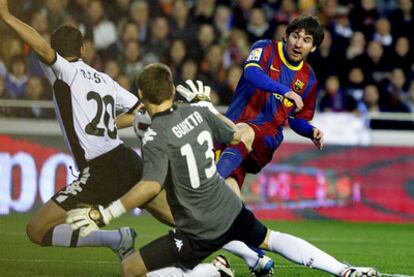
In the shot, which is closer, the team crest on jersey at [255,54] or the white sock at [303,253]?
the white sock at [303,253]

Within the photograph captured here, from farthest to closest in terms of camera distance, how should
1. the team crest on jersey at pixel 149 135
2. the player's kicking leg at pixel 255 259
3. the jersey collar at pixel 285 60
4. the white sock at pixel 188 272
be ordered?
the jersey collar at pixel 285 60 < the player's kicking leg at pixel 255 259 < the white sock at pixel 188 272 < the team crest on jersey at pixel 149 135

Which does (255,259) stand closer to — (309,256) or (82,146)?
(309,256)

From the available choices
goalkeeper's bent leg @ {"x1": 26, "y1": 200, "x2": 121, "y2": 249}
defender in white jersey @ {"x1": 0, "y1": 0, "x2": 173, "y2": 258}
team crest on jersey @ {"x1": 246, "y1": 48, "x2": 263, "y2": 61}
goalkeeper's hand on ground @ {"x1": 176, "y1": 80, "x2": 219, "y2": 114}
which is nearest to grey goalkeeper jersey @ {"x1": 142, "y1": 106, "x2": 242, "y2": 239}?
goalkeeper's hand on ground @ {"x1": 176, "y1": 80, "x2": 219, "y2": 114}

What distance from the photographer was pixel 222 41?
17.2m

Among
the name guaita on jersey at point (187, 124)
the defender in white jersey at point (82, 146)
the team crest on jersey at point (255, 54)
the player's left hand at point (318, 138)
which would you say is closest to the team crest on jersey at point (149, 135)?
the name guaita on jersey at point (187, 124)

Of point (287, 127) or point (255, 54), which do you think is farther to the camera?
point (287, 127)

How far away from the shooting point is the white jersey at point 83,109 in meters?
8.94

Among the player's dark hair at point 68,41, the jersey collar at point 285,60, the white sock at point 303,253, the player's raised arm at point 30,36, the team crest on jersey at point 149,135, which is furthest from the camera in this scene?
the jersey collar at point 285,60

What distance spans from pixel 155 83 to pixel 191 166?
63 cm

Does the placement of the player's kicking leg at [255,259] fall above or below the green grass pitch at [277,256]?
above

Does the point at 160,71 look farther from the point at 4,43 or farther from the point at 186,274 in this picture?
the point at 4,43

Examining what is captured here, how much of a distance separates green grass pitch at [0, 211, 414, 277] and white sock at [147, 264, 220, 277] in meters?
1.55

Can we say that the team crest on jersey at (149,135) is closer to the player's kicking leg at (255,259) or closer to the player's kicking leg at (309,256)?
the player's kicking leg at (309,256)

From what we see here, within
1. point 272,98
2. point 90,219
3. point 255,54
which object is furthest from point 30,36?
point 272,98
